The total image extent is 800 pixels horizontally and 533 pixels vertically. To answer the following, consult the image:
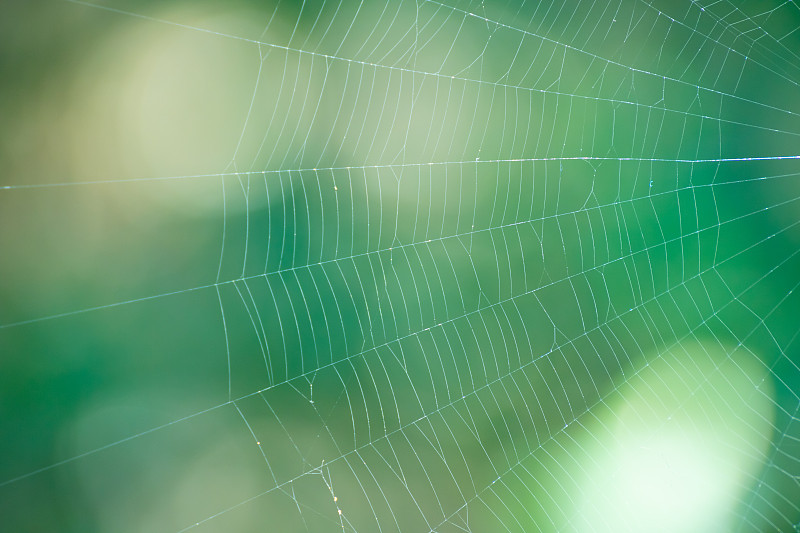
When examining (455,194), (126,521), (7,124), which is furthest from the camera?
(455,194)

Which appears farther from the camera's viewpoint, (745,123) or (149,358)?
(745,123)

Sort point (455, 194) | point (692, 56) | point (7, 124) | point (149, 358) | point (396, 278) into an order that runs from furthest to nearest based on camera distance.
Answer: point (692, 56), point (396, 278), point (455, 194), point (149, 358), point (7, 124)

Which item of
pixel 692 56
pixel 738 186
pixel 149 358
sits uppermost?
pixel 692 56

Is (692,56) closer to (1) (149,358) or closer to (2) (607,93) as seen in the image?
(2) (607,93)

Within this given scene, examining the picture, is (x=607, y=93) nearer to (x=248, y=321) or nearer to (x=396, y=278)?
(x=396, y=278)

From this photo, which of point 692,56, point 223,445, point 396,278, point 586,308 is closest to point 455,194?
point 396,278

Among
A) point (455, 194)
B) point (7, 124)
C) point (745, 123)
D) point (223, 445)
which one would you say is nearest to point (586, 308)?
point (455, 194)

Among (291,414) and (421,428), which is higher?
(291,414)
